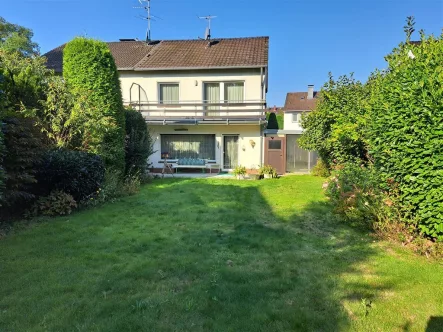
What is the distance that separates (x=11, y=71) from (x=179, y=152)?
35.6 feet

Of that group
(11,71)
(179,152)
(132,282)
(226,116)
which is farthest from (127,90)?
(132,282)

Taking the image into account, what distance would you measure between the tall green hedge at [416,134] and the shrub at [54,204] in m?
6.86

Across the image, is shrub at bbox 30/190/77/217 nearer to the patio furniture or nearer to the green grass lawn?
the green grass lawn

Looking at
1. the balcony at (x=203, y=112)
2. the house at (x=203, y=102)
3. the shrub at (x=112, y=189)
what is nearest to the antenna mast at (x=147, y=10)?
the house at (x=203, y=102)

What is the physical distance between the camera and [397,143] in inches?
190

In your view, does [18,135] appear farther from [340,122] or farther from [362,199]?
[340,122]

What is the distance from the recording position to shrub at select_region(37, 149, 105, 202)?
7.11 meters

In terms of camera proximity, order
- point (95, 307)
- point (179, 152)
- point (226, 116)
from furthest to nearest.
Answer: point (179, 152) → point (226, 116) → point (95, 307)

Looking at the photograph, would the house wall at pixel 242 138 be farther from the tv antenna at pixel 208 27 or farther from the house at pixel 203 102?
the tv antenna at pixel 208 27

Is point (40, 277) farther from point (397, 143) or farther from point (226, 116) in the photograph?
point (226, 116)

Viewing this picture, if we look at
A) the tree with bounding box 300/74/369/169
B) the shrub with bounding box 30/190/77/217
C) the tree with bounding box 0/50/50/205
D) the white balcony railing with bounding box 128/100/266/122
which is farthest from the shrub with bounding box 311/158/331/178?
the tree with bounding box 0/50/50/205

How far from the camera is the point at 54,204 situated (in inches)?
272

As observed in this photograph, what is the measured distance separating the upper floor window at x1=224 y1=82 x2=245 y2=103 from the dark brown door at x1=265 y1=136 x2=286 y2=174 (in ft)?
9.80

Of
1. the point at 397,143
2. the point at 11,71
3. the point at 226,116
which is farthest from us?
the point at 226,116
